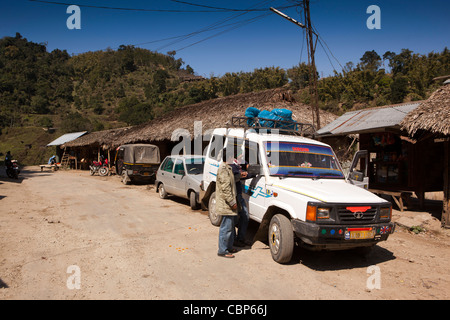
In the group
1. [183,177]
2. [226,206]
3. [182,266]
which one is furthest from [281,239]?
[183,177]

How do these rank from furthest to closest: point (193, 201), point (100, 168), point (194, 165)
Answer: point (100, 168) < point (194, 165) < point (193, 201)

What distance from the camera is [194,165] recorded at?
10.2 meters

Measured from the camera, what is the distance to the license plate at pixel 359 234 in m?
4.48

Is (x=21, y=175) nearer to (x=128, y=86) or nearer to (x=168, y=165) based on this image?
(x=168, y=165)

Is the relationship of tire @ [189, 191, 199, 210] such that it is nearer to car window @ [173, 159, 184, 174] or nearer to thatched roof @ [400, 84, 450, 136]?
car window @ [173, 159, 184, 174]

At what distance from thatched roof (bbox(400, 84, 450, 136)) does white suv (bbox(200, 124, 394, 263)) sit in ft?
11.2

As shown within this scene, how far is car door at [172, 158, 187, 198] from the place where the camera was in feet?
32.8

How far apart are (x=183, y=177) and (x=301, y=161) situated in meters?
5.07

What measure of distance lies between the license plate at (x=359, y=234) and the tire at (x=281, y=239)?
32.8 inches

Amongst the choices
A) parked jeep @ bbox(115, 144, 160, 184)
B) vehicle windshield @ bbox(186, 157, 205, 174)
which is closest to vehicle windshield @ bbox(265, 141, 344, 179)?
vehicle windshield @ bbox(186, 157, 205, 174)

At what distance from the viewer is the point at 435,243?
6.84m

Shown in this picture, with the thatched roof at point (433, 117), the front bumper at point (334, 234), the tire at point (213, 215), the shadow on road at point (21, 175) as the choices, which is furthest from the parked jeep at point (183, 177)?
the shadow on road at point (21, 175)

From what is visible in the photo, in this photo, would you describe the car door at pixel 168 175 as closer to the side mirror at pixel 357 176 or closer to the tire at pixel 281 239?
the tire at pixel 281 239
